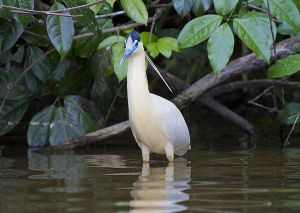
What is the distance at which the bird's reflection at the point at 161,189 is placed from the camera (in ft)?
11.2

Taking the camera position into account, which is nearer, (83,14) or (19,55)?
(83,14)

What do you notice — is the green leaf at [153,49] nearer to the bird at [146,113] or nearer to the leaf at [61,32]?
the bird at [146,113]

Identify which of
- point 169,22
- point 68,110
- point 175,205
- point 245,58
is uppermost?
point 169,22

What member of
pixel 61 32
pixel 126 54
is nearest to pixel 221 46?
pixel 126 54

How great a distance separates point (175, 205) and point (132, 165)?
5.89 feet

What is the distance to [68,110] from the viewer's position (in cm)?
624

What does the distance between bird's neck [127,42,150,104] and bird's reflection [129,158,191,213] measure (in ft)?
1.60

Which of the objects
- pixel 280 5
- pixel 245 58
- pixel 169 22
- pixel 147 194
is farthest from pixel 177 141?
pixel 169 22

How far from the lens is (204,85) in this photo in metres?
6.31

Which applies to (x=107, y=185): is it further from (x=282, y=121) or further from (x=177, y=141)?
(x=282, y=121)

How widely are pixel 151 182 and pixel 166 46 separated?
1.51 m

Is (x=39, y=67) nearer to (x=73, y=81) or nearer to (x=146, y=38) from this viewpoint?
(x=73, y=81)

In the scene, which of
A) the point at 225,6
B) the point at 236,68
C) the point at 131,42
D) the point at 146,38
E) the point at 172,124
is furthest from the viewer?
the point at 236,68

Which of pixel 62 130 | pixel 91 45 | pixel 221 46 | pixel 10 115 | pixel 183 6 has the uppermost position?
pixel 183 6
